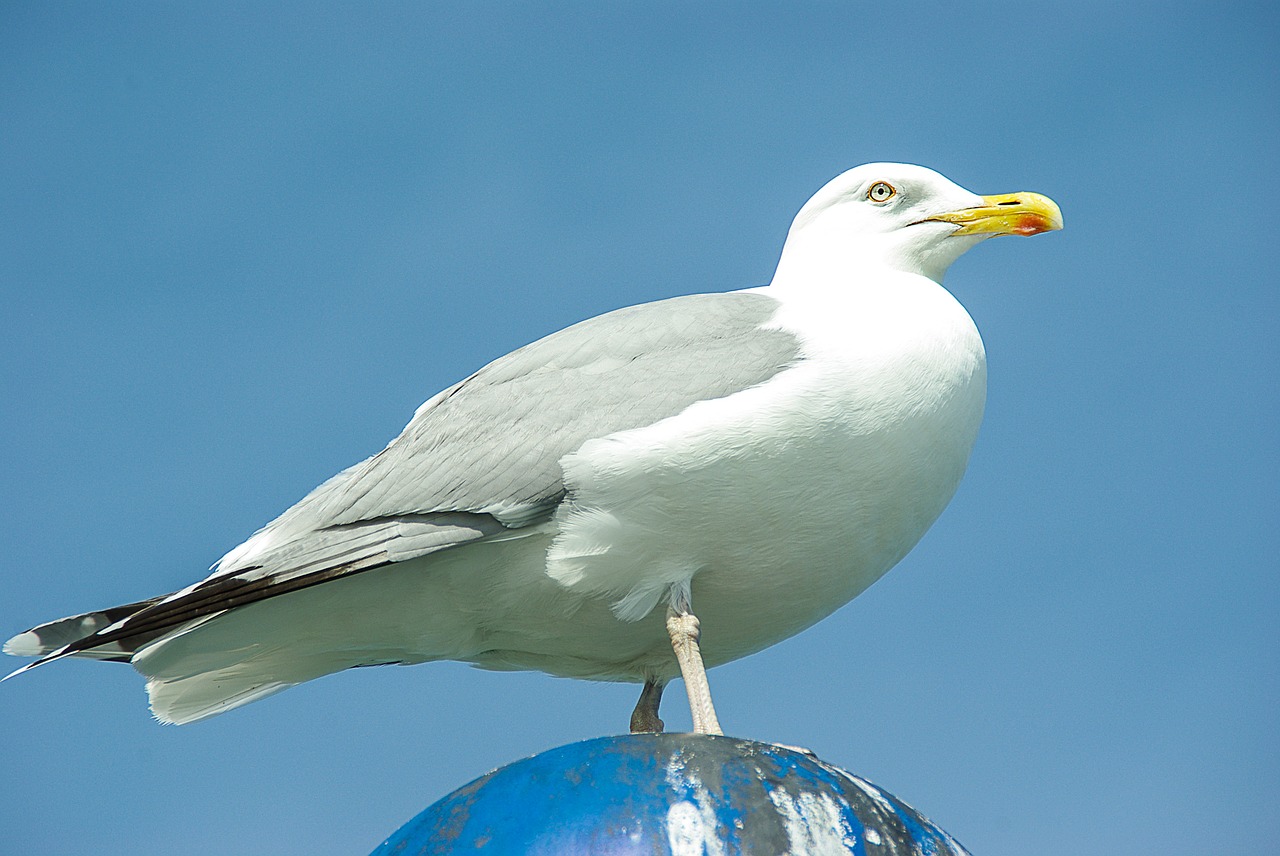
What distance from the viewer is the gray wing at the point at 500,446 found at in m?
5.64

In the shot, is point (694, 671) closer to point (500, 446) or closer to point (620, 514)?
point (620, 514)

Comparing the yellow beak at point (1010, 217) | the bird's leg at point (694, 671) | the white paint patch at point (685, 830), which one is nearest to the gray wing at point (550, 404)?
the bird's leg at point (694, 671)

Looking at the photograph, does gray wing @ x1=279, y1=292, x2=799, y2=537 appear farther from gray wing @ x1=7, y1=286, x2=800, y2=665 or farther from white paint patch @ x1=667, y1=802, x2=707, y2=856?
white paint patch @ x1=667, y1=802, x2=707, y2=856

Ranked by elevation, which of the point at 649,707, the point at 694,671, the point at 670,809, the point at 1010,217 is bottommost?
the point at 670,809

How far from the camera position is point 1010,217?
7066 millimetres

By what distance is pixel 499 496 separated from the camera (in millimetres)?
5684

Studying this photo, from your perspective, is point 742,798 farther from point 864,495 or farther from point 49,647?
point 49,647

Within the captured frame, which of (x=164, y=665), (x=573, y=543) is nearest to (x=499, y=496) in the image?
(x=573, y=543)

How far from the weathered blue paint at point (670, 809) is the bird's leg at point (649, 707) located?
1.76 meters

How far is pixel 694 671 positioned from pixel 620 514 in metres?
0.66

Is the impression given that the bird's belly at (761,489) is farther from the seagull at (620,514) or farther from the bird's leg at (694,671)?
the bird's leg at (694,671)

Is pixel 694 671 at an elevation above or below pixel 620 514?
below

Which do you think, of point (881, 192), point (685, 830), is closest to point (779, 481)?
point (685, 830)

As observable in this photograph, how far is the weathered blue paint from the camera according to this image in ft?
13.9
